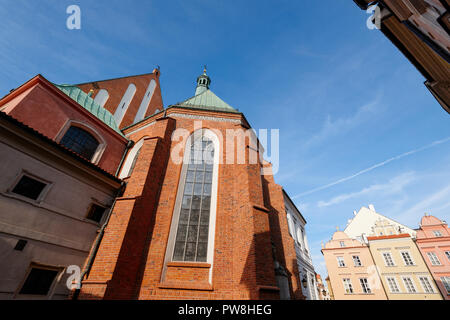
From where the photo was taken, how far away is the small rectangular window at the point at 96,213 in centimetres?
862

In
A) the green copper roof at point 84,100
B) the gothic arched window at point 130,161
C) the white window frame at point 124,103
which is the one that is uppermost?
the white window frame at point 124,103

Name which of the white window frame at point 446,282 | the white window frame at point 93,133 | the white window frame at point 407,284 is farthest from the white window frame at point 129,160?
the white window frame at point 446,282

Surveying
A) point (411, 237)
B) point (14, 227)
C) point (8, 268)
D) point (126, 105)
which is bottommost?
point (8, 268)

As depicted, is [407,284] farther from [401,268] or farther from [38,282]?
[38,282]

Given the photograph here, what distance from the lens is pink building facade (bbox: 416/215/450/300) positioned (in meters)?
22.2

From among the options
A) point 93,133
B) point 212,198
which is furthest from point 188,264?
point 93,133

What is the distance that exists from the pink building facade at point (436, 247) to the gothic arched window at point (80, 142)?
33864 mm

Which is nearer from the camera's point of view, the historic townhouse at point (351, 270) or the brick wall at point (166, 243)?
the brick wall at point (166, 243)

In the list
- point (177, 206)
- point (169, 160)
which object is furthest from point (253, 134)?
point (177, 206)

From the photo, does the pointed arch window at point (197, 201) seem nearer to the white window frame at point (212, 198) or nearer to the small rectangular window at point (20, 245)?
the white window frame at point (212, 198)

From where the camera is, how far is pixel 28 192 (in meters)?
6.97

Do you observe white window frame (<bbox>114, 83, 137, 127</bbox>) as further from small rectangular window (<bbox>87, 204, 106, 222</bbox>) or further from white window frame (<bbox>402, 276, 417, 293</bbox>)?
white window frame (<bbox>402, 276, 417, 293</bbox>)

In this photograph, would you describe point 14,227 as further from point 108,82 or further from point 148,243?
point 108,82

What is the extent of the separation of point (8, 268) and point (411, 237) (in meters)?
34.9
